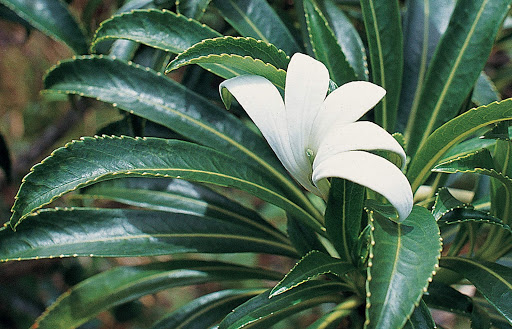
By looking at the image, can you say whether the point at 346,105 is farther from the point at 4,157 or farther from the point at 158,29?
the point at 4,157

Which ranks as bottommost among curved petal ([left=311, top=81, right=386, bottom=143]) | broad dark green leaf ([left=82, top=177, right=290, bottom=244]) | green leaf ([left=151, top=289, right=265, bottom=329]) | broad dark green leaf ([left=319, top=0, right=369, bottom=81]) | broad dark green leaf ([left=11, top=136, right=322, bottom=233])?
green leaf ([left=151, top=289, right=265, bottom=329])

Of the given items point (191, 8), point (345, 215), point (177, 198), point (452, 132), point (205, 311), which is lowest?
point (205, 311)

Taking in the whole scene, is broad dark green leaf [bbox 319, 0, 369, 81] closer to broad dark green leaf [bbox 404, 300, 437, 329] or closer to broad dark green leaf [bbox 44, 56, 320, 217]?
broad dark green leaf [bbox 44, 56, 320, 217]

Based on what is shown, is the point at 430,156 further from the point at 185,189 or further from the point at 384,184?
the point at 185,189

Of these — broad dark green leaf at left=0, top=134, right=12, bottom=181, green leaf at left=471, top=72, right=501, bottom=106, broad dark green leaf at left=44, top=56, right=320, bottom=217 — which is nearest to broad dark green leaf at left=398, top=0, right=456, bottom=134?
green leaf at left=471, top=72, right=501, bottom=106

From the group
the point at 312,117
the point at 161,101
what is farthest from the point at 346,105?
the point at 161,101

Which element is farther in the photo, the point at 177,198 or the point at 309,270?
the point at 177,198

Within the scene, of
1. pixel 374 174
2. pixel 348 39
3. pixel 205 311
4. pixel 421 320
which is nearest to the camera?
pixel 374 174
